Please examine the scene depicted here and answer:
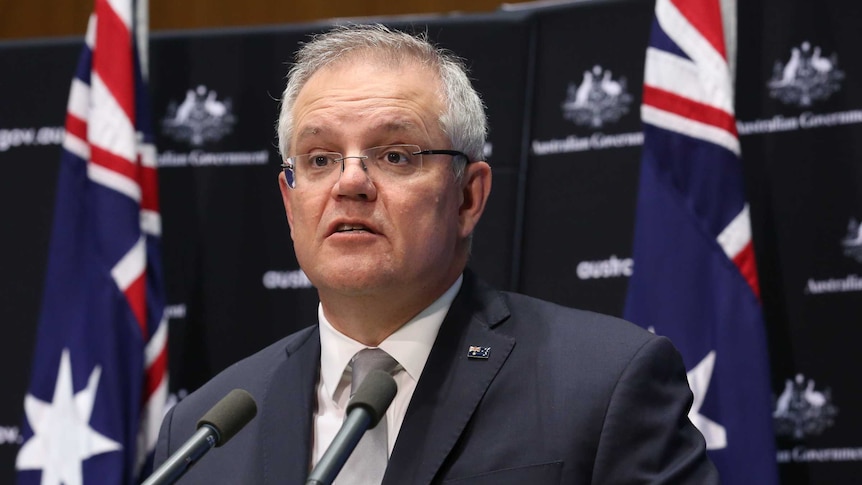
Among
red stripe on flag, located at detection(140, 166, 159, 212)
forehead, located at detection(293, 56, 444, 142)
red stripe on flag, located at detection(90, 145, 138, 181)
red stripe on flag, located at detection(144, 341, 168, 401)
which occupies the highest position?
forehead, located at detection(293, 56, 444, 142)

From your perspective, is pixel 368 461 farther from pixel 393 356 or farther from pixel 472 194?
pixel 472 194

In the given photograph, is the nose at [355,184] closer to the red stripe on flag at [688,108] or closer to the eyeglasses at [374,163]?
the eyeglasses at [374,163]

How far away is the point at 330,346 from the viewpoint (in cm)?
253

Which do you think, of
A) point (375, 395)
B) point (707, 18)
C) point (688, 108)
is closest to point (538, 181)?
point (688, 108)

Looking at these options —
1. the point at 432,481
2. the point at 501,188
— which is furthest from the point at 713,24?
the point at 432,481

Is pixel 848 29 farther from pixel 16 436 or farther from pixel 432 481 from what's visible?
pixel 16 436

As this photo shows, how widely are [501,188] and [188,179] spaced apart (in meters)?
1.33

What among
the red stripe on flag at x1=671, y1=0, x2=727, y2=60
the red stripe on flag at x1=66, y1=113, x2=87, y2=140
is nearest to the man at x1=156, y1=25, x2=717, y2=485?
the red stripe on flag at x1=671, y1=0, x2=727, y2=60

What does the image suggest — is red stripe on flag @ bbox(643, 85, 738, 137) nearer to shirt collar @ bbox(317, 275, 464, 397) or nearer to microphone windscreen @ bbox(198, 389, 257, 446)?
shirt collar @ bbox(317, 275, 464, 397)

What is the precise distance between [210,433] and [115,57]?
2882mm

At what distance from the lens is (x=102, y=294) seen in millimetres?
4277

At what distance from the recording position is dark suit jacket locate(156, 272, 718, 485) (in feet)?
7.16

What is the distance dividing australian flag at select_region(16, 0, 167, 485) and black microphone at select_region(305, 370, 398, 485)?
253cm

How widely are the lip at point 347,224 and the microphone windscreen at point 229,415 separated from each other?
0.54 meters
